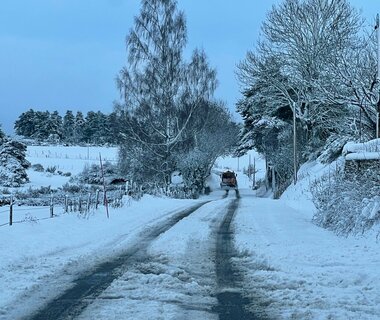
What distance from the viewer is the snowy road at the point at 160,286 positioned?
18.8 ft

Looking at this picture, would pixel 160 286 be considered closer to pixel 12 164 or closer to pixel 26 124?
pixel 12 164

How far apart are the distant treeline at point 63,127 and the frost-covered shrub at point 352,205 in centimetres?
8864

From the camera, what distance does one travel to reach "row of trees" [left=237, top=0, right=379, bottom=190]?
27.9 metres

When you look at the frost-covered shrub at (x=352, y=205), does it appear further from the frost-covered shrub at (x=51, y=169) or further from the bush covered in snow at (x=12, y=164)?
the frost-covered shrub at (x=51, y=169)

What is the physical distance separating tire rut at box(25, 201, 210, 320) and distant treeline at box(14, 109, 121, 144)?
299 feet

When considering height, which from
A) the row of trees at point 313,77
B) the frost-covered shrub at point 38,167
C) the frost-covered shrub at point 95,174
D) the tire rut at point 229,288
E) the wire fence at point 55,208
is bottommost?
the tire rut at point 229,288

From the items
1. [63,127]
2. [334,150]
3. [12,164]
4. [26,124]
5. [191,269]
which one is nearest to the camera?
[191,269]

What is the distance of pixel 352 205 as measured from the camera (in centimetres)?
1132

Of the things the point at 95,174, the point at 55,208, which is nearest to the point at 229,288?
the point at 55,208

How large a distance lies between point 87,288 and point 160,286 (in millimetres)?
985

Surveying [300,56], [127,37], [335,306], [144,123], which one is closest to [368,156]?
[335,306]

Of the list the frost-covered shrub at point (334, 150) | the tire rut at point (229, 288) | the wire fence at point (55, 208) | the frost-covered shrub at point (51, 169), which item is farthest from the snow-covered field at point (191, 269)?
the frost-covered shrub at point (51, 169)

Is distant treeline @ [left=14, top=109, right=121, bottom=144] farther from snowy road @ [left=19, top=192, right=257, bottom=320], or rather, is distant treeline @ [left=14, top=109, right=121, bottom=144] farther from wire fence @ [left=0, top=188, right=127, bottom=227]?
snowy road @ [left=19, top=192, right=257, bottom=320]

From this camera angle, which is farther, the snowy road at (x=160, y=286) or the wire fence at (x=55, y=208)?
the wire fence at (x=55, y=208)
